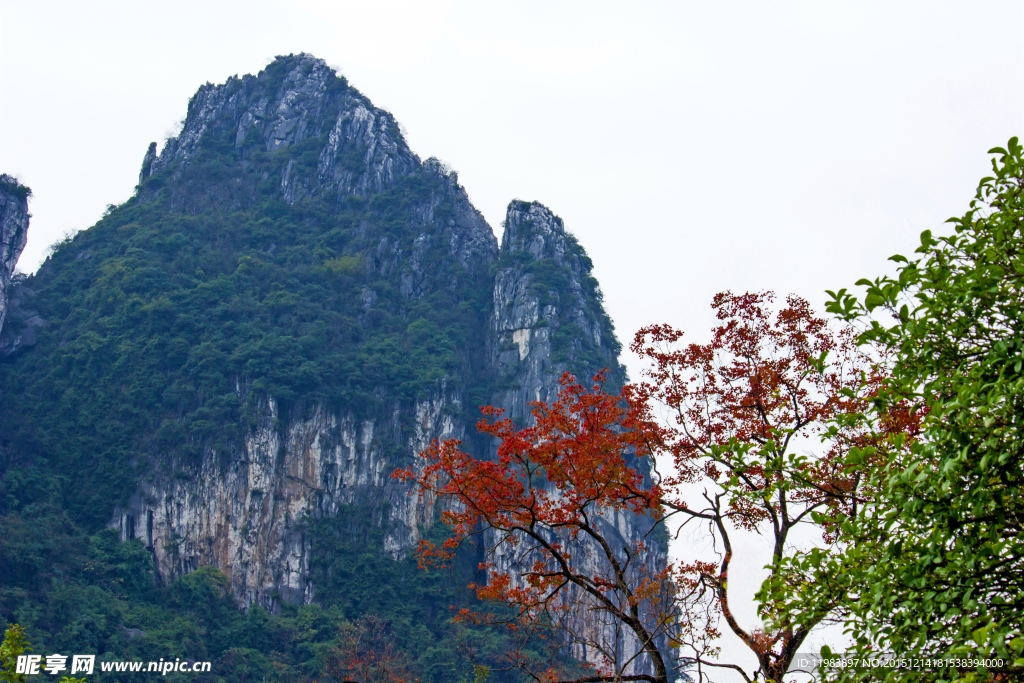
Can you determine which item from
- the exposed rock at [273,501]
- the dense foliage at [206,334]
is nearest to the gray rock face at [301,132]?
the dense foliage at [206,334]

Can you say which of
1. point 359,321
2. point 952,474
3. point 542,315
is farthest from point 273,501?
point 952,474

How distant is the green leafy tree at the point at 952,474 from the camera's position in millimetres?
3424

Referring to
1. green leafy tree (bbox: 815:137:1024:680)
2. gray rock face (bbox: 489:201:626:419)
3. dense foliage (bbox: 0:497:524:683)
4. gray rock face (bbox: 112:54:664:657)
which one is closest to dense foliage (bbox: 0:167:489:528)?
gray rock face (bbox: 112:54:664:657)

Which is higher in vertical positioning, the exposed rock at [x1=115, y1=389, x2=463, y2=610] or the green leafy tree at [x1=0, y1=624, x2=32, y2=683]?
the exposed rock at [x1=115, y1=389, x2=463, y2=610]

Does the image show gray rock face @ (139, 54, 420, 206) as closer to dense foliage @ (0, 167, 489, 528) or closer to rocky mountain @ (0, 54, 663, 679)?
rocky mountain @ (0, 54, 663, 679)

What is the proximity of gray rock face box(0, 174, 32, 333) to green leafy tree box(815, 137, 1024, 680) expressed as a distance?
43.3 m

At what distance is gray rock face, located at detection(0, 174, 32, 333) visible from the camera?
38.8 meters

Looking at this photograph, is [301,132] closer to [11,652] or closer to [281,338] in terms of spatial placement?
[281,338]

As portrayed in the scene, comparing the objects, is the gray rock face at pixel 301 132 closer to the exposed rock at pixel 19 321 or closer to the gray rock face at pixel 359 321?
the gray rock face at pixel 359 321

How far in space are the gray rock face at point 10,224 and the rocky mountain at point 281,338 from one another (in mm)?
3726

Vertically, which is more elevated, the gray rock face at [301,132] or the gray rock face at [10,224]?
the gray rock face at [301,132]

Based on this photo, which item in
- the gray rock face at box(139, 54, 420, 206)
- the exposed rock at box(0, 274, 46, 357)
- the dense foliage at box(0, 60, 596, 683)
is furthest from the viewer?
the gray rock face at box(139, 54, 420, 206)

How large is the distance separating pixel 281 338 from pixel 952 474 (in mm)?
41596

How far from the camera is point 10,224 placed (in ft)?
129
